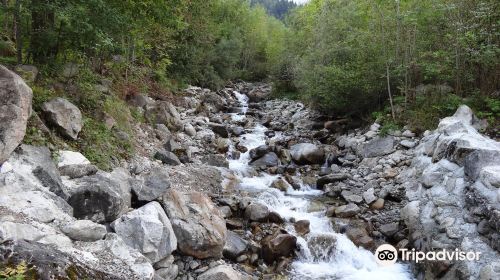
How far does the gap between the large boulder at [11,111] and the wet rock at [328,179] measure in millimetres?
9240

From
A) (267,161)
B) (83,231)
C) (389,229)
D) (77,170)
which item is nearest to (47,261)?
(83,231)

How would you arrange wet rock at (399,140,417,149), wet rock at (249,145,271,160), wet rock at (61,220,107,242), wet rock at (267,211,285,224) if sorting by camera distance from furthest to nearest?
wet rock at (249,145,271,160) → wet rock at (399,140,417,149) → wet rock at (267,211,285,224) → wet rock at (61,220,107,242)

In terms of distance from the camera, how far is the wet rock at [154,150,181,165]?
11.6 m

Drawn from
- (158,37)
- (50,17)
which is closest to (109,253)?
(50,17)

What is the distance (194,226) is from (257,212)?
8.41ft

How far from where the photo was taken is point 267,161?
14.7 meters

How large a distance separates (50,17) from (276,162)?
9.15m

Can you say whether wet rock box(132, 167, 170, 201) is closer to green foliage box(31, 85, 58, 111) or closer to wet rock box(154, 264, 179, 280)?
wet rock box(154, 264, 179, 280)

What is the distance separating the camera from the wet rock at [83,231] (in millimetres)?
5148

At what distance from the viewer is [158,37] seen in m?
18.0

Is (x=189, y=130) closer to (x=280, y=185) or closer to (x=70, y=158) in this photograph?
(x=280, y=185)

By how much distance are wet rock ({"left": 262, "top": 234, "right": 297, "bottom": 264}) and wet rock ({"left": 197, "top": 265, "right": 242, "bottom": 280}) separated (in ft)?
4.90

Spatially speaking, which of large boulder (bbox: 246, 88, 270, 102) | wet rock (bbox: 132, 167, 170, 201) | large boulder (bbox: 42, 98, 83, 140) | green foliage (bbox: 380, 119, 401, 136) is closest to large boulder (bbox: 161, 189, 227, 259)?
wet rock (bbox: 132, 167, 170, 201)

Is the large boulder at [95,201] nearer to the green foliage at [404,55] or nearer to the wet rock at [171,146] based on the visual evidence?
the wet rock at [171,146]
